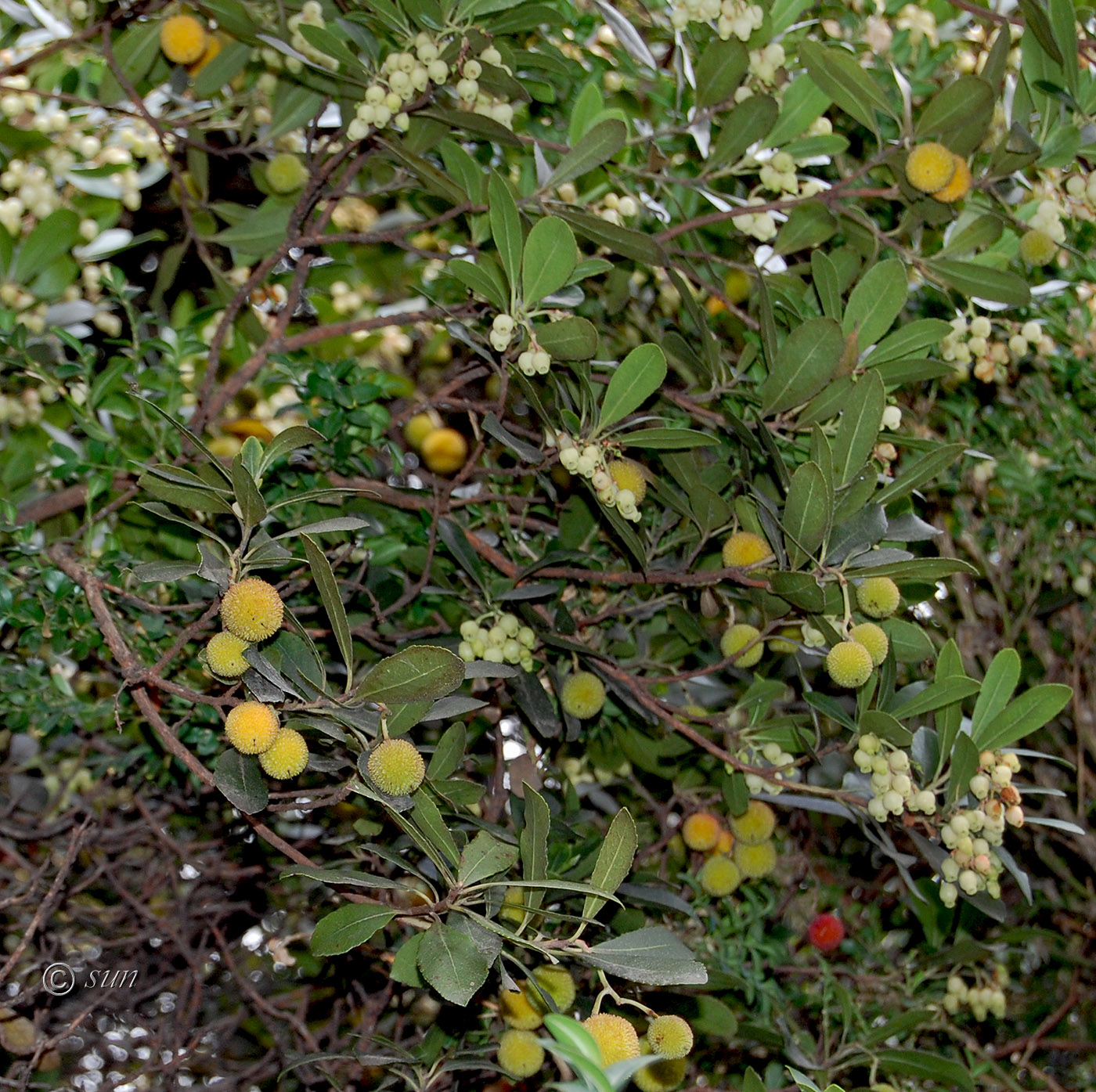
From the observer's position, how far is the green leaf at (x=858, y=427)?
45.1 inches

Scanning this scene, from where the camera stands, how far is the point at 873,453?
1.33 m

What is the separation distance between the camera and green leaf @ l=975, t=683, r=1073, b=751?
4.06ft

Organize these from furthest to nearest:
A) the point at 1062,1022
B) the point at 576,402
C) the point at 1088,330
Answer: the point at 1062,1022, the point at 1088,330, the point at 576,402

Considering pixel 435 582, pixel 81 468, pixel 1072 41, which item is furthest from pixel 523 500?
pixel 1072 41

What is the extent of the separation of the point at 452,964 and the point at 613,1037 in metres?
0.14

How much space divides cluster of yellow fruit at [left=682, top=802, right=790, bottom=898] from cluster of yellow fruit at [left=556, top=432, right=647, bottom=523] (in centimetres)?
55

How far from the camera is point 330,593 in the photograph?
97cm

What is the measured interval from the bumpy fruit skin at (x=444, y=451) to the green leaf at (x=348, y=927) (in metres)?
1.34

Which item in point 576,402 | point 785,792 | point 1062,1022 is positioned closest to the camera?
point 576,402

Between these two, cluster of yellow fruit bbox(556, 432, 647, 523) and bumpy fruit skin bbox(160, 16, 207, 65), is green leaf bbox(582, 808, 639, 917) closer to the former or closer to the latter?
cluster of yellow fruit bbox(556, 432, 647, 523)

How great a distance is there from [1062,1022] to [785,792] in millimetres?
936

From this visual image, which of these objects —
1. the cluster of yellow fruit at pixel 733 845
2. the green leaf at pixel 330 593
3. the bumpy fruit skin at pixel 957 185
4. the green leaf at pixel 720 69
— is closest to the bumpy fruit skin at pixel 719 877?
the cluster of yellow fruit at pixel 733 845

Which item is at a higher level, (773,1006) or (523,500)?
(523,500)

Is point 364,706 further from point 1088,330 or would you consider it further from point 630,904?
point 1088,330
